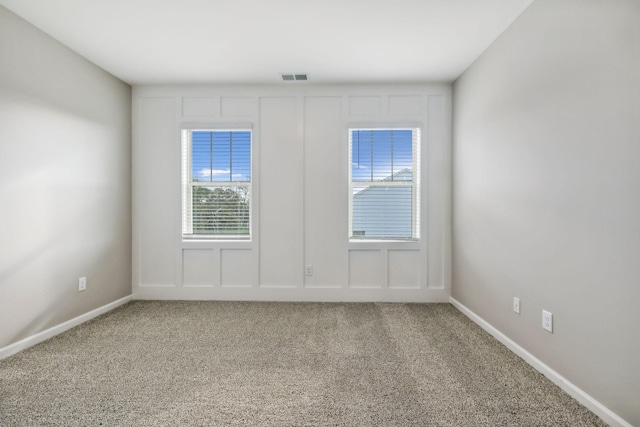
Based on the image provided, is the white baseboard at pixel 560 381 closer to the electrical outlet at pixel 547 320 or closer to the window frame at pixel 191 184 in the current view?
the electrical outlet at pixel 547 320

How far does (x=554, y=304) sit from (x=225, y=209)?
331cm

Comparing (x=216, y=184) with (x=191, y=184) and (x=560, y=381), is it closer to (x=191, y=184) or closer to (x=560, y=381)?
(x=191, y=184)

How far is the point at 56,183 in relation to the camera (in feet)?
8.87

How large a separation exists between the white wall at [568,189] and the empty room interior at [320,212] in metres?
0.01

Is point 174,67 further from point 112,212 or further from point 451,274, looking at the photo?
point 451,274

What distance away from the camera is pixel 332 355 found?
7.58 feet

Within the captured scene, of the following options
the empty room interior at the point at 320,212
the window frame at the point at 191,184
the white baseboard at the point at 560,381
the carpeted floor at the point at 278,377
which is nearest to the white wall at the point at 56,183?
the empty room interior at the point at 320,212

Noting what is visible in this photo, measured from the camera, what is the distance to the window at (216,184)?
376 cm

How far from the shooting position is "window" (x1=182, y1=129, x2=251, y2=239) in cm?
376

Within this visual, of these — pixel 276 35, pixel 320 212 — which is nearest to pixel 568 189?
pixel 320 212

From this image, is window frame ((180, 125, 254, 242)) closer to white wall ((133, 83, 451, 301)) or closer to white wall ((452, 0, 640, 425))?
white wall ((133, 83, 451, 301))

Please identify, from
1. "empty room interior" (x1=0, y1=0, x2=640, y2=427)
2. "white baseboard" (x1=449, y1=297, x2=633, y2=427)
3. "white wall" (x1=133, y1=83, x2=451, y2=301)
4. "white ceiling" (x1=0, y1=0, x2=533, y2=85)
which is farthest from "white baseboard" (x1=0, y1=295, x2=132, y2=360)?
"white baseboard" (x1=449, y1=297, x2=633, y2=427)

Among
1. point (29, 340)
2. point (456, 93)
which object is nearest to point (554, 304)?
point (456, 93)

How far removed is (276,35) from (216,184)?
1.87 meters
